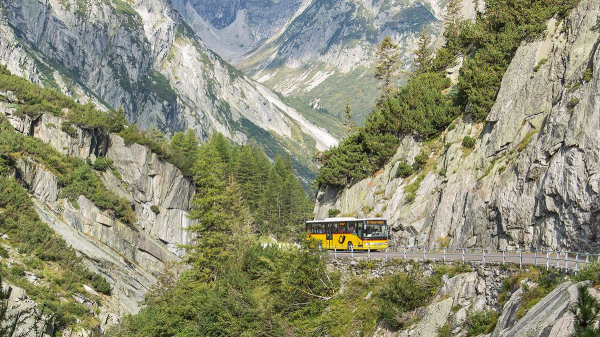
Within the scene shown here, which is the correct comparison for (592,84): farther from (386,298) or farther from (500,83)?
(386,298)

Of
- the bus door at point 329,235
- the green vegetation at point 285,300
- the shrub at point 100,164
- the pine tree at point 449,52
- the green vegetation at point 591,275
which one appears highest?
the pine tree at point 449,52

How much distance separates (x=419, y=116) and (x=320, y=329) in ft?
94.1

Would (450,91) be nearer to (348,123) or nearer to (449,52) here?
(449,52)

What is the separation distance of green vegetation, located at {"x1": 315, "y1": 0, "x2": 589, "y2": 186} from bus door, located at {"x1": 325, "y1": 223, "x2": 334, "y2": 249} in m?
13.1

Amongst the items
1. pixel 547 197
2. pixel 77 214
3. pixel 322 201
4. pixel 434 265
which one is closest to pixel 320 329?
pixel 434 265

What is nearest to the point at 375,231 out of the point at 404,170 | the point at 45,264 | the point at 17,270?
the point at 404,170

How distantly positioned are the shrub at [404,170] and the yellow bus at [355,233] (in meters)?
8.55

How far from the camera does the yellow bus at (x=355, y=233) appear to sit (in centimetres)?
4178

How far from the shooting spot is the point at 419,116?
2016 inches

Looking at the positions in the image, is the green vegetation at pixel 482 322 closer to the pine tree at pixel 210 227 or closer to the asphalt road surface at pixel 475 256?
the asphalt road surface at pixel 475 256

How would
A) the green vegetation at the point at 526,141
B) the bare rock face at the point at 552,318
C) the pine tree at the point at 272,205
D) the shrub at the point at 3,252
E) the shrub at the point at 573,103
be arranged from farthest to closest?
the pine tree at the point at 272,205 < the shrub at the point at 3,252 < the green vegetation at the point at 526,141 < the shrub at the point at 573,103 < the bare rock face at the point at 552,318

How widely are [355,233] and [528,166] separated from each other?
15.8m

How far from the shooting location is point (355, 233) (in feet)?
140

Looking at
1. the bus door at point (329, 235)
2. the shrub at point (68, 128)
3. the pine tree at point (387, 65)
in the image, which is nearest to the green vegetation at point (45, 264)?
the shrub at point (68, 128)
